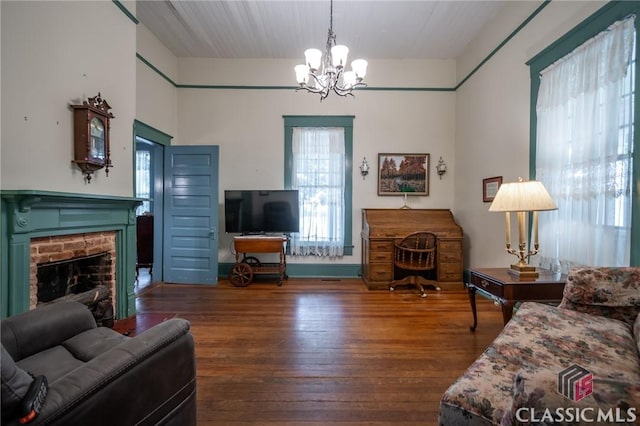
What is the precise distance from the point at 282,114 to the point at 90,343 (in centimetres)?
402

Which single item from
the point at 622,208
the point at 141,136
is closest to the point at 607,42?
the point at 622,208

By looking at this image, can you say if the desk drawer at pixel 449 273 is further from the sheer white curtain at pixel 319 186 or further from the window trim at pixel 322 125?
the window trim at pixel 322 125

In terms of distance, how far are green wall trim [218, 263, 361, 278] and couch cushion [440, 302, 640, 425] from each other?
10.4 feet

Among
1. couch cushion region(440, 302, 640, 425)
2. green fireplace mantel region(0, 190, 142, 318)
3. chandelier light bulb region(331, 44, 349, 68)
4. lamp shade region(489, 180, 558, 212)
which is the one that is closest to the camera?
couch cushion region(440, 302, 640, 425)

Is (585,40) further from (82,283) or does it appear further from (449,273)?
(82,283)

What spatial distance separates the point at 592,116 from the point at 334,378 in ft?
9.14

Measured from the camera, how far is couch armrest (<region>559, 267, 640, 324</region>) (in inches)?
62.8

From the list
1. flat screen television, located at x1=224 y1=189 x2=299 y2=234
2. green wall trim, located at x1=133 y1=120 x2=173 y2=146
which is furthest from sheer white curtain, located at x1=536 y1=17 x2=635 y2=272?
green wall trim, located at x1=133 y1=120 x2=173 y2=146

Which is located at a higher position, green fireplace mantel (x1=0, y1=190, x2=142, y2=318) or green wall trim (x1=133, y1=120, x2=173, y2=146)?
green wall trim (x1=133, y1=120, x2=173, y2=146)

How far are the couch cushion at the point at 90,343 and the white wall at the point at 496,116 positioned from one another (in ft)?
12.4

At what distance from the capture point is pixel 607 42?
7.06ft

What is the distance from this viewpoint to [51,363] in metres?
1.36

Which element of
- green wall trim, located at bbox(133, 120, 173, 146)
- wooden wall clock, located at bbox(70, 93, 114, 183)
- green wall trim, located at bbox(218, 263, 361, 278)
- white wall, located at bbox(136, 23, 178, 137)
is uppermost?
Answer: white wall, located at bbox(136, 23, 178, 137)

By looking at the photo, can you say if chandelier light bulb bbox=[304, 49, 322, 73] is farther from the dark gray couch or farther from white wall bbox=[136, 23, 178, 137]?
white wall bbox=[136, 23, 178, 137]
